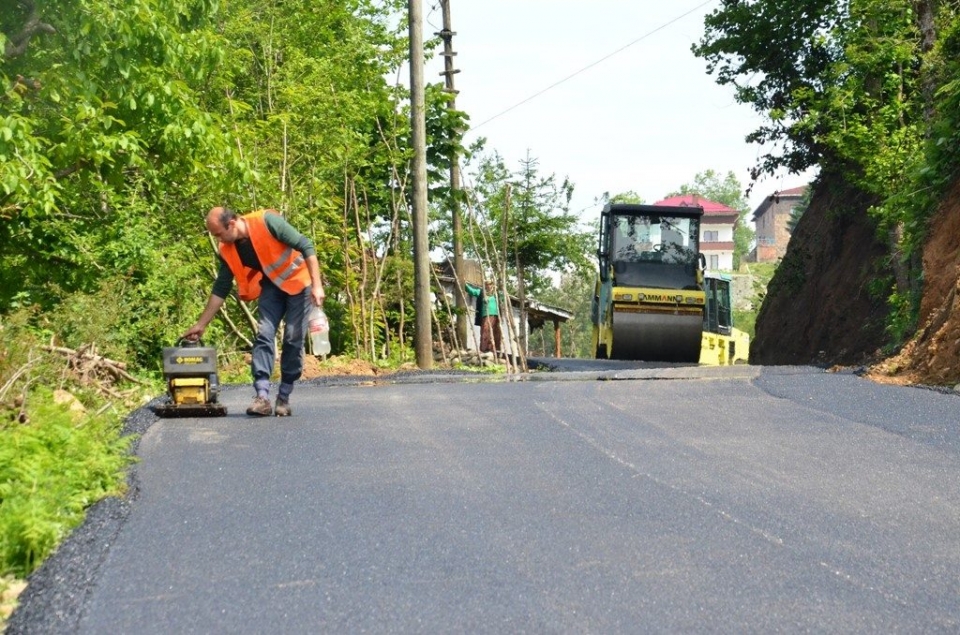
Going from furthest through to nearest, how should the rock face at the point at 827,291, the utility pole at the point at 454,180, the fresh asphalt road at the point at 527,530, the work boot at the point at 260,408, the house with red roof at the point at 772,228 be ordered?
the house with red roof at the point at 772,228, the rock face at the point at 827,291, the utility pole at the point at 454,180, the work boot at the point at 260,408, the fresh asphalt road at the point at 527,530

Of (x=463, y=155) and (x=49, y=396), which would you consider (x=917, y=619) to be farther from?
(x=463, y=155)

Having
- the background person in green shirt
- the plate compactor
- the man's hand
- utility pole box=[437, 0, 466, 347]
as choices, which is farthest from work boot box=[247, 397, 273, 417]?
utility pole box=[437, 0, 466, 347]

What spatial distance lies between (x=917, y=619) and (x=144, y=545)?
3114 millimetres

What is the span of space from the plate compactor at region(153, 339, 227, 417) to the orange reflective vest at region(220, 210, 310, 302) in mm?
593

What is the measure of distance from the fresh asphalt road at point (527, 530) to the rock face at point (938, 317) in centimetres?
351

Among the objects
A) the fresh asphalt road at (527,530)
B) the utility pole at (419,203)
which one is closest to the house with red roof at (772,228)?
the utility pole at (419,203)

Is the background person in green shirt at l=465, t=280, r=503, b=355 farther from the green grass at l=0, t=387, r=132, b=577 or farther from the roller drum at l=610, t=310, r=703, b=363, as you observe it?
the green grass at l=0, t=387, r=132, b=577

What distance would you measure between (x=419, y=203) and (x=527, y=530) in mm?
→ 16415

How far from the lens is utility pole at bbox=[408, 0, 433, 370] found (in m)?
22.0

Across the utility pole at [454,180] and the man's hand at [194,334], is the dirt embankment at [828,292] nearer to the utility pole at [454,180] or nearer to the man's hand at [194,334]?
the utility pole at [454,180]

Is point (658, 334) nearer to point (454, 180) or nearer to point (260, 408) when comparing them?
point (454, 180)

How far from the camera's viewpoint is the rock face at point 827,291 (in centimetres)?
3384

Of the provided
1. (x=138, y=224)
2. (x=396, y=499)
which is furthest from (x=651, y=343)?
(x=396, y=499)

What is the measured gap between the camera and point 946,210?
57.6 feet
